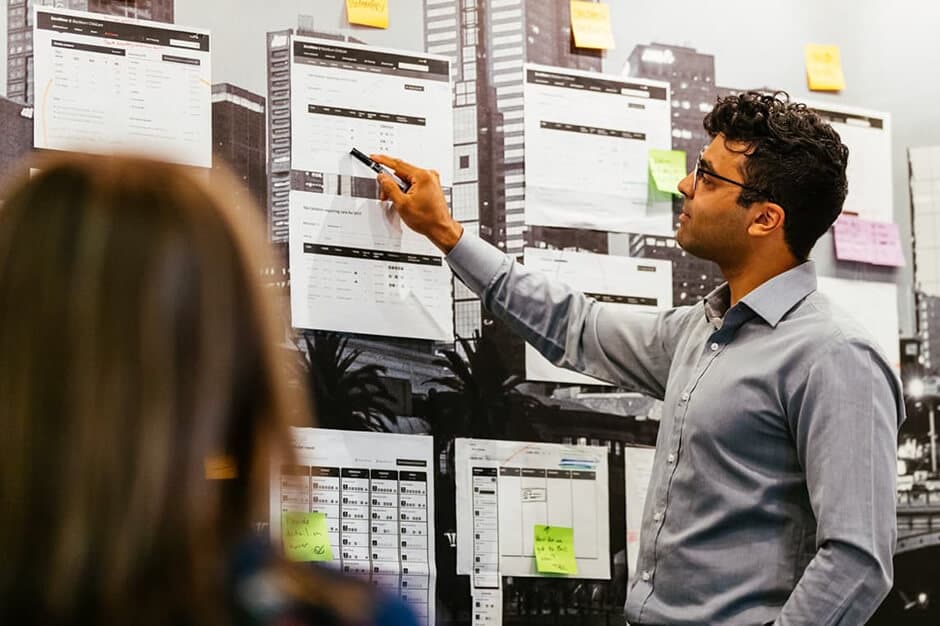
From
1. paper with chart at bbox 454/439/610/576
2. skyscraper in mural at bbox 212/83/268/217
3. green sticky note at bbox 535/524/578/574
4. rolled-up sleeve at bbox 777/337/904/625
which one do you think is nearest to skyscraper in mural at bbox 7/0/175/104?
skyscraper in mural at bbox 212/83/268/217

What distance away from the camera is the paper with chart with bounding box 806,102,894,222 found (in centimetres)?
319

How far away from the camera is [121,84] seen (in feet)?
8.04

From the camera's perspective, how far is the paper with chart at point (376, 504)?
254 cm

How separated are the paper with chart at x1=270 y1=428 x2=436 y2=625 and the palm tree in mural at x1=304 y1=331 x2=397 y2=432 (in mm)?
26

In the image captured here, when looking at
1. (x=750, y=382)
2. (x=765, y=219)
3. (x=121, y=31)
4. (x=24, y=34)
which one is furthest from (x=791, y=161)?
(x=24, y=34)

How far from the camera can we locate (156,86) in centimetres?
248

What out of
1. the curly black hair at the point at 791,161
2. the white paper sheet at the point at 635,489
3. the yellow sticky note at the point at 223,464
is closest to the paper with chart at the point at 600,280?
the white paper sheet at the point at 635,489

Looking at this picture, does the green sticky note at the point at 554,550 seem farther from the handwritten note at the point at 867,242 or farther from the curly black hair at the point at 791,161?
the handwritten note at the point at 867,242

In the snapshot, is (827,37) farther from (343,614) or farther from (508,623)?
(343,614)

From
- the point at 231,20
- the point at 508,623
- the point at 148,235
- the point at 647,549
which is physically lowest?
the point at 508,623

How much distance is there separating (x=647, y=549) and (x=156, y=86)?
1.19 m

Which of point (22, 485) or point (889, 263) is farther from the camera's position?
point (889, 263)

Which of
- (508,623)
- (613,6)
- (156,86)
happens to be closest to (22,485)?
(156,86)

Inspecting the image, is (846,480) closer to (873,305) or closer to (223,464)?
(873,305)
